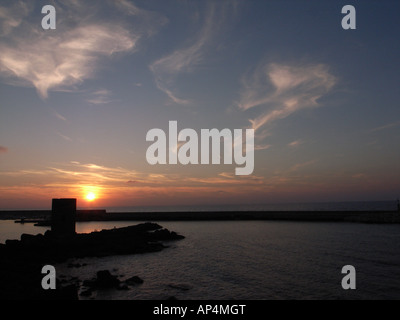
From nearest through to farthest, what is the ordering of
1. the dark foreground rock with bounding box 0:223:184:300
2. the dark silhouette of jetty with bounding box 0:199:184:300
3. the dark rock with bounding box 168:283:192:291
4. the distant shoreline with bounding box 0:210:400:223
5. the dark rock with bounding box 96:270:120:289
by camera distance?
the dark foreground rock with bounding box 0:223:184:300
the dark silhouette of jetty with bounding box 0:199:184:300
the dark rock with bounding box 96:270:120:289
the dark rock with bounding box 168:283:192:291
the distant shoreline with bounding box 0:210:400:223

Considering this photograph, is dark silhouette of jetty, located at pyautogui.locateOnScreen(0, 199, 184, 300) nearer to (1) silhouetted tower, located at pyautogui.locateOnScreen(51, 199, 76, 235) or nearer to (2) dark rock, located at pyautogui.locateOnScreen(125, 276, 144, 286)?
(1) silhouetted tower, located at pyautogui.locateOnScreen(51, 199, 76, 235)

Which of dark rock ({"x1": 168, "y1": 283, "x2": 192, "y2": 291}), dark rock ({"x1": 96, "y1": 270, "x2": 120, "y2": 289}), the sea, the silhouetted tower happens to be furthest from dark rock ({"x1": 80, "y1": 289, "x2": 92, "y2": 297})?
the silhouetted tower

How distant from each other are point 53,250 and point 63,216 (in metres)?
6.48

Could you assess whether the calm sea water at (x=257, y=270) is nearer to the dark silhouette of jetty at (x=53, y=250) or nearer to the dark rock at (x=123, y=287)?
the dark rock at (x=123, y=287)

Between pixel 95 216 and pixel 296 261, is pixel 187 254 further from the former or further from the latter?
pixel 95 216

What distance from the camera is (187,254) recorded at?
37812 millimetres

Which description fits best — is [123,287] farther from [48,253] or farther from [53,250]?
[53,250]

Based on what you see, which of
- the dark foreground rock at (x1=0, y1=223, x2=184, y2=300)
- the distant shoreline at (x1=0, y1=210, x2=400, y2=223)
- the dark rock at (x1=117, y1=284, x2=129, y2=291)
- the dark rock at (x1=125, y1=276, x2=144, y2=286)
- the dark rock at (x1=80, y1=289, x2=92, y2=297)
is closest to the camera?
the dark foreground rock at (x1=0, y1=223, x2=184, y2=300)

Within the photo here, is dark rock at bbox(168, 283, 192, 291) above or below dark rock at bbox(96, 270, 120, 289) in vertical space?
below

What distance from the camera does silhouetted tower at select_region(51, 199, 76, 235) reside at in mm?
39219
